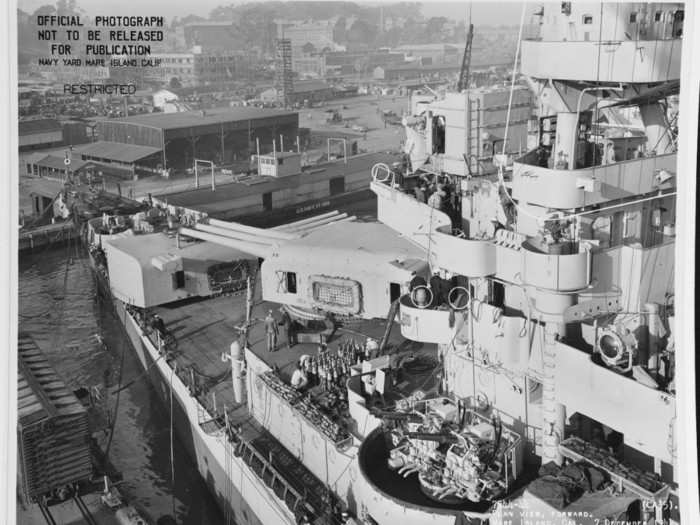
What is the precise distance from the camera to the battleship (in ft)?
19.7

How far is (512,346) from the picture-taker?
22.7 feet

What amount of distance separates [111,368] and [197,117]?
14.2m

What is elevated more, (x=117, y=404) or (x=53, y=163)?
(x=53, y=163)

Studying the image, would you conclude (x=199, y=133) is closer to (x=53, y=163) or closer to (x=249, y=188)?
(x=53, y=163)

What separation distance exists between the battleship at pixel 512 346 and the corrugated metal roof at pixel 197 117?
50.4ft

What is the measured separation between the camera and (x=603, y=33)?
6.02 meters

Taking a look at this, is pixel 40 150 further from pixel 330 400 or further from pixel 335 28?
pixel 330 400

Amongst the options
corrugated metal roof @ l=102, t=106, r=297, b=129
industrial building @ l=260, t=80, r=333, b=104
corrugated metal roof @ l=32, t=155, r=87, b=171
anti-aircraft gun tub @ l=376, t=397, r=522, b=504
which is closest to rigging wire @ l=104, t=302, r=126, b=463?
anti-aircraft gun tub @ l=376, t=397, r=522, b=504

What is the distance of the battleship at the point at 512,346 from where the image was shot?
236 inches

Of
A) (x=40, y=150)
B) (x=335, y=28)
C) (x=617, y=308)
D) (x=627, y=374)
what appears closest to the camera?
(x=627, y=374)

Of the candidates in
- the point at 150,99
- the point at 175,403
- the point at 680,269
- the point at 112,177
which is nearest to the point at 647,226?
the point at 680,269

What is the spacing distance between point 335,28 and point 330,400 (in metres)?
21.0

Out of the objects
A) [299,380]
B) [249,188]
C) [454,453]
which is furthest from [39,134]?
[454,453]

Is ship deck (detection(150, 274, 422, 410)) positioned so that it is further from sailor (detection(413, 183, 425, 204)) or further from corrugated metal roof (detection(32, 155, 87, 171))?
corrugated metal roof (detection(32, 155, 87, 171))
